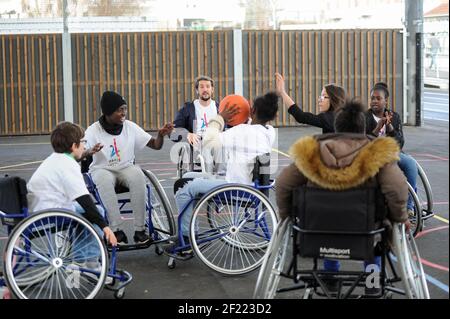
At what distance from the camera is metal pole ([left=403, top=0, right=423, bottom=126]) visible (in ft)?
57.9

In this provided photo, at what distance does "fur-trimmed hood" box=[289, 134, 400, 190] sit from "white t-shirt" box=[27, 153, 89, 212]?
1579mm

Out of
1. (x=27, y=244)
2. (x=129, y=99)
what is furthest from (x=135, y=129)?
(x=129, y=99)

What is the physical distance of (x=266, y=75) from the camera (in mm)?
18875

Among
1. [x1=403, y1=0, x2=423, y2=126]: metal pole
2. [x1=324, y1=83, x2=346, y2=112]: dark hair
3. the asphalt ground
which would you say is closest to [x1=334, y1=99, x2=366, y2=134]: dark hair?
the asphalt ground

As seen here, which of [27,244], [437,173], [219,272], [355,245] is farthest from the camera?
[437,173]

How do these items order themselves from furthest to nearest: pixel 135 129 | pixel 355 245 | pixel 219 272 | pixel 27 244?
1. pixel 135 129
2. pixel 219 272
3. pixel 27 244
4. pixel 355 245

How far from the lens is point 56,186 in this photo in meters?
5.30

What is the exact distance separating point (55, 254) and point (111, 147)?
5.11ft

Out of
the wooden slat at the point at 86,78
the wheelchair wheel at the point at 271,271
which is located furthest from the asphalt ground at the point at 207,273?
the wooden slat at the point at 86,78

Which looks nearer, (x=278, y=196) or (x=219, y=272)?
(x=278, y=196)

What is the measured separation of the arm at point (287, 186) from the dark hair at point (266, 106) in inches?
63.3

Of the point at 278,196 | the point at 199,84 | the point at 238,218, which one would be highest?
the point at 199,84
